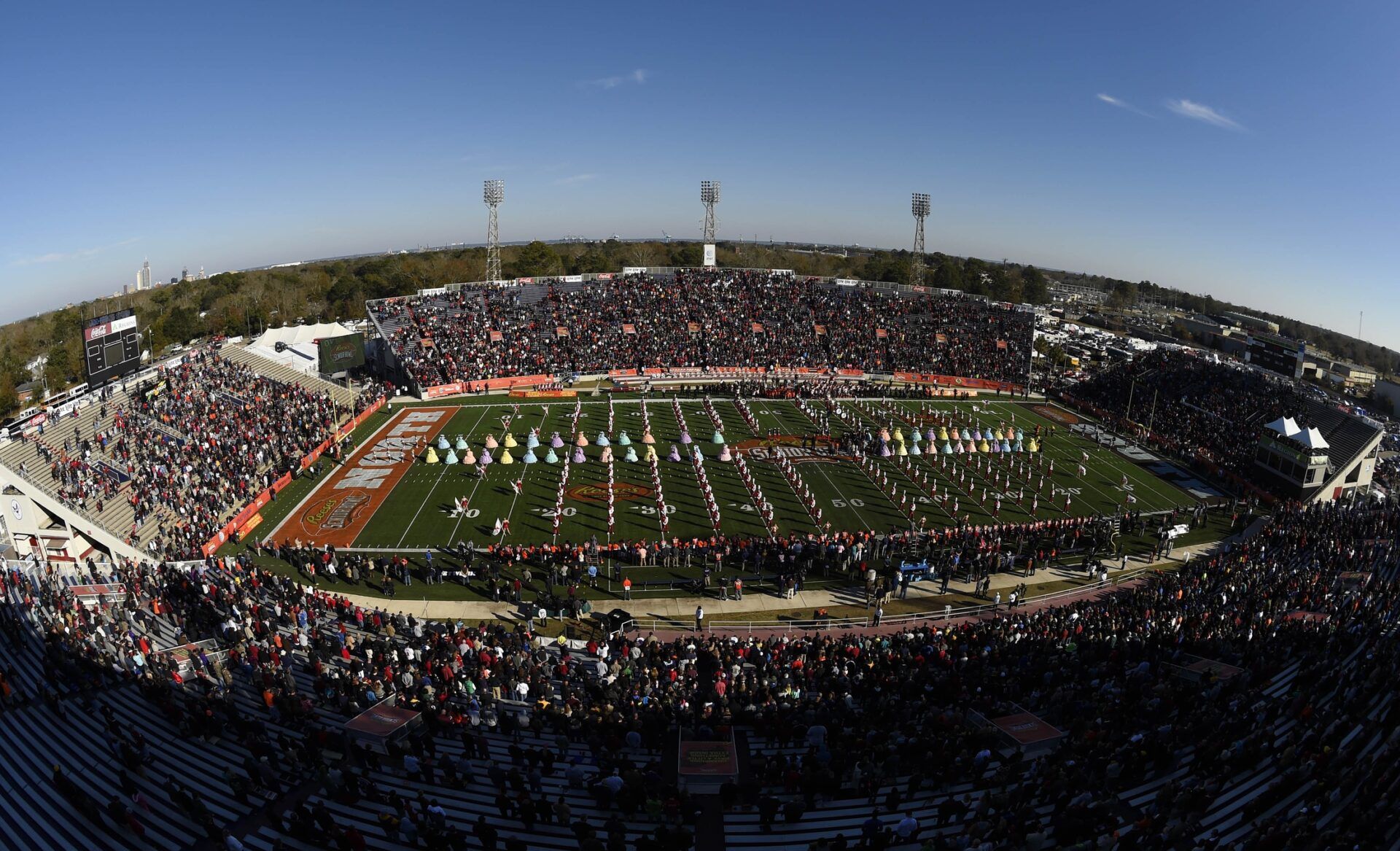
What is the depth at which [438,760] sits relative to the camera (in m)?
16.7

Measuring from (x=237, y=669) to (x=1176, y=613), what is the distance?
27532 mm

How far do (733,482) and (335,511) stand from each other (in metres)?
19.7

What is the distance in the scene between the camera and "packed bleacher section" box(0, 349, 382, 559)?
3316cm

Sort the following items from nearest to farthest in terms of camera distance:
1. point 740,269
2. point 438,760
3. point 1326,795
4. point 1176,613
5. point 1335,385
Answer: point 1326,795 < point 438,760 < point 1176,613 < point 1335,385 < point 740,269

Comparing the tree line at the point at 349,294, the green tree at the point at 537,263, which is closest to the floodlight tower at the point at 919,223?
the tree line at the point at 349,294

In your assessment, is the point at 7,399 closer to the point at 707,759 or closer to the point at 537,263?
the point at 707,759

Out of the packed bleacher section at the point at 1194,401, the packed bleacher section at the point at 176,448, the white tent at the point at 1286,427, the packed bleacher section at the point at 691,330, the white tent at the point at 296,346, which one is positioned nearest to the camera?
the packed bleacher section at the point at 176,448

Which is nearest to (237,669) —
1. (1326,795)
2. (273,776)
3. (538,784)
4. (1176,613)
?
(273,776)

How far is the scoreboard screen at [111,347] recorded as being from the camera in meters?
42.3

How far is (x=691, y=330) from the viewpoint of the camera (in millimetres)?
72125

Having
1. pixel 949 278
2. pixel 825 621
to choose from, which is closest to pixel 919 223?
pixel 949 278

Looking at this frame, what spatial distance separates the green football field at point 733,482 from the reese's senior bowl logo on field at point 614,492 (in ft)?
0.33

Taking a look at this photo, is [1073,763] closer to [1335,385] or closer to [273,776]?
[273,776]

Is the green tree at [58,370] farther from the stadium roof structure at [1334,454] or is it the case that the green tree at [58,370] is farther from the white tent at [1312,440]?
the white tent at [1312,440]
